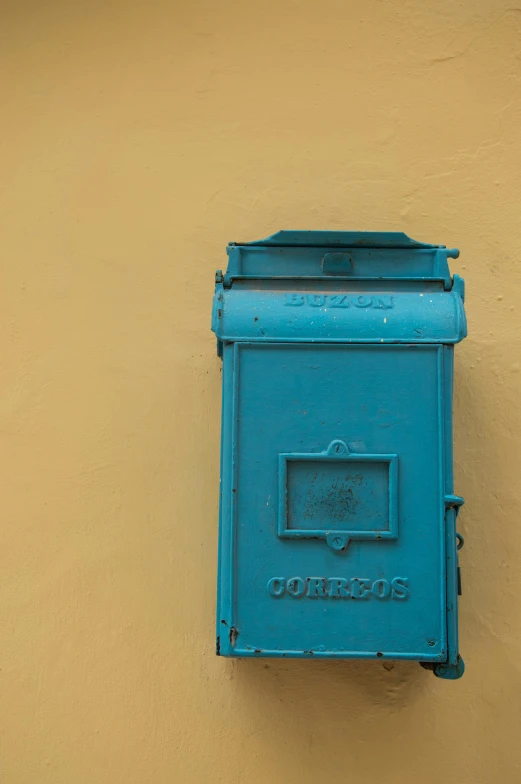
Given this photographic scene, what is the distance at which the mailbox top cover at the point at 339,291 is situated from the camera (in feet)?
4.23

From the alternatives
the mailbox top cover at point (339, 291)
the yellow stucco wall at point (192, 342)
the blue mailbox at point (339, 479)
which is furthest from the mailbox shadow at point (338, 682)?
the mailbox top cover at point (339, 291)

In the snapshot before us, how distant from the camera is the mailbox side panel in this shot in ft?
4.03

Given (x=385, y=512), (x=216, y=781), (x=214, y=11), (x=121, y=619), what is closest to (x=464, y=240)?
(x=385, y=512)

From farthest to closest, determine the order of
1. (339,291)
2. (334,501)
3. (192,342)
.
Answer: (192,342), (339,291), (334,501)

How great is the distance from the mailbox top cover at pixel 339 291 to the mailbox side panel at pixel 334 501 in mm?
32

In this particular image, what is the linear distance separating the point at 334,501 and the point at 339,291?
0.39 m

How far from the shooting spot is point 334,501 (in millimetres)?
1246

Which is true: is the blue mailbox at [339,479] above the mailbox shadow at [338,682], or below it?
above

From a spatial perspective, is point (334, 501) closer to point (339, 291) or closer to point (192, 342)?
point (339, 291)

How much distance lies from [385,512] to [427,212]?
0.72 metres

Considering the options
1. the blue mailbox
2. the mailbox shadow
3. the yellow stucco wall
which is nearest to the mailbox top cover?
the blue mailbox

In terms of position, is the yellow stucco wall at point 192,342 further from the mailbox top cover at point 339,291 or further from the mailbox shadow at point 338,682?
the mailbox top cover at point 339,291

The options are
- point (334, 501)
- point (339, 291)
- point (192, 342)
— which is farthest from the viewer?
point (192, 342)

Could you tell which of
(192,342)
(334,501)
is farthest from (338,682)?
(192,342)
